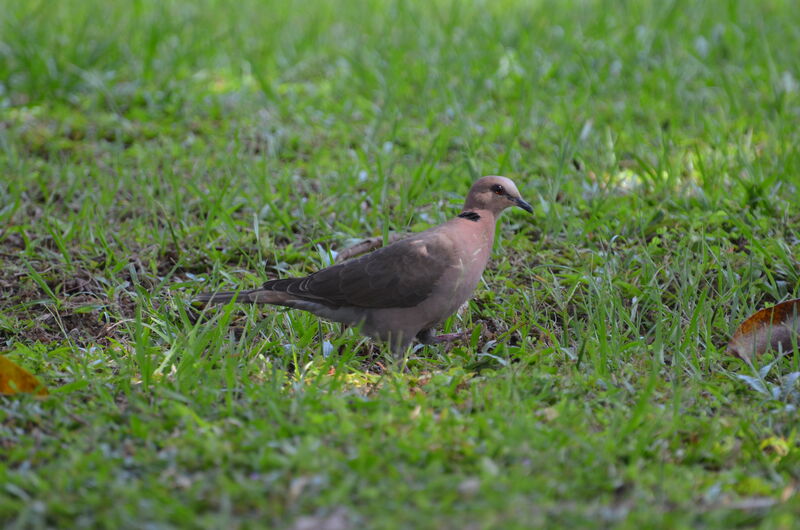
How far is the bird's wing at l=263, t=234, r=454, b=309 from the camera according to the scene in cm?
414

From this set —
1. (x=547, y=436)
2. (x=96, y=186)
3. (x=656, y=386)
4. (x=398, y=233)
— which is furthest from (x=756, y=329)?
(x=96, y=186)

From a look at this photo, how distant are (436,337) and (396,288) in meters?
0.37

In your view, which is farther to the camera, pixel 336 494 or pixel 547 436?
pixel 547 436

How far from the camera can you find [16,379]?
11.4ft

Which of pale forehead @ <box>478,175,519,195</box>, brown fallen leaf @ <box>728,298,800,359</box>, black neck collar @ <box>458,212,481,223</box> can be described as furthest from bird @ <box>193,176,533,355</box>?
brown fallen leaf @ <box>728,298,800,359</box>

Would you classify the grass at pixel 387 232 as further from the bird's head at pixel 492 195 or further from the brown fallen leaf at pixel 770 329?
the bird's head at pixel 492 195

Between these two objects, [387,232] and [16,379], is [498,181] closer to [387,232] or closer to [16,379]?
[387,232]

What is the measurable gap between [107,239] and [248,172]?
3.05 ft

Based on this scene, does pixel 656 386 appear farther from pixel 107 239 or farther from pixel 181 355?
pixel 107 239

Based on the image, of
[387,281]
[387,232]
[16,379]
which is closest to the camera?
[16,379]

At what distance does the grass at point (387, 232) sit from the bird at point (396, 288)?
0.50 ft

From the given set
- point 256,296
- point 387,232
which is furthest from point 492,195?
point 256,296

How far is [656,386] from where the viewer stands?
3.72 metres

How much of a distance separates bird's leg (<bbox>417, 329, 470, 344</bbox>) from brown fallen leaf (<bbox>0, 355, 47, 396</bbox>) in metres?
1.67
